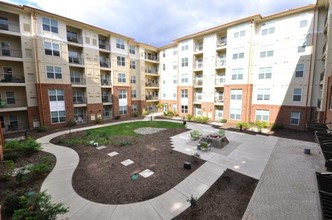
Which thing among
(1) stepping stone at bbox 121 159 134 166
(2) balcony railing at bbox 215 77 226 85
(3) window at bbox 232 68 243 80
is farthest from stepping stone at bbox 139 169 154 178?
(2) balcony railing at bbox 215 77 226 85

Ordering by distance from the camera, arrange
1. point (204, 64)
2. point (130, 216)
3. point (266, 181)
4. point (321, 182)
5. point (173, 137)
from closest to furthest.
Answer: point (321, 182)
point (130, 216)
point (266, 181)
point (173, 137)
point (204, 64)

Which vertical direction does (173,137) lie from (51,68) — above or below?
below

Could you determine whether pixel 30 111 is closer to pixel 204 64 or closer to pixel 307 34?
pixel 204 64

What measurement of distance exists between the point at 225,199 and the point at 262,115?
18.6m

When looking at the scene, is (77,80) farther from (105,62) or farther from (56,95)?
(105,62)

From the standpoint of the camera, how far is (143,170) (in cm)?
955

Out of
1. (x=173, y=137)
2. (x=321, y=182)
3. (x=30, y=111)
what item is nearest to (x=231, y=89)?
(x=173, y=137)

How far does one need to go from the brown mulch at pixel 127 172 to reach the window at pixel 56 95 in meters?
11.1

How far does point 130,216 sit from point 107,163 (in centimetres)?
547

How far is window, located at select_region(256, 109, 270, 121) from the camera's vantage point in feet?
69.0

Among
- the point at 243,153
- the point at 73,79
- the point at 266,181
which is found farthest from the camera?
the point at 73,79

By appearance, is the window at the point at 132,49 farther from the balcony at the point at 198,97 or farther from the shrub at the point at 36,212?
the shrub at the point at 36,212

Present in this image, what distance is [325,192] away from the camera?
7.99ft

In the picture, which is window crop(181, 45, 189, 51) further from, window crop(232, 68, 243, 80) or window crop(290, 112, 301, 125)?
window crop(290, 112, 301, 125)
